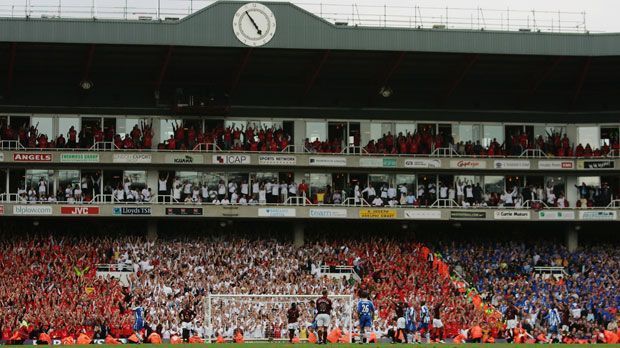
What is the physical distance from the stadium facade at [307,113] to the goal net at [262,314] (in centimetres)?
1180

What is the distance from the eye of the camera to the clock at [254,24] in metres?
52.1

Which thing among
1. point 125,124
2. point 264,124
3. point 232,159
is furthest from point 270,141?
point 125,124

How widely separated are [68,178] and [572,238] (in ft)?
88.1

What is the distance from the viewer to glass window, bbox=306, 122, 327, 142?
190 ft

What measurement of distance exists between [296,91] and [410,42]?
7390mm

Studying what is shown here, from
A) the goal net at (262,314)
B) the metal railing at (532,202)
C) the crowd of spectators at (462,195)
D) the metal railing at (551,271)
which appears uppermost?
the crowd of spectators at (462,195)

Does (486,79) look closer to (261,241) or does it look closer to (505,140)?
(505,140)

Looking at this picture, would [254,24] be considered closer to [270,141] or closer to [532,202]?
[270,141]

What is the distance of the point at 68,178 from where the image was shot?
55.2 meters

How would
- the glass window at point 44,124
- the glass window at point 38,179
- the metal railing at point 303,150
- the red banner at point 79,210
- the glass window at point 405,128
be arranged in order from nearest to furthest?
the red banner at point 79,210
the metal railing at point 303,150
the glass window at point 38,179
the glass window at point 44,124
the glass window at point 405,128

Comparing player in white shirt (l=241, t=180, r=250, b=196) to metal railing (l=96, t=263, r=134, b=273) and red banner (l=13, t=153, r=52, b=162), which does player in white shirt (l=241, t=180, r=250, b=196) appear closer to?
metal railing (l=96, t=263, r=134, b=273)

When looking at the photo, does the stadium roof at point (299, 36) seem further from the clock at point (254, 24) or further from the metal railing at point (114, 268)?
the metal railing at point (114, 268)

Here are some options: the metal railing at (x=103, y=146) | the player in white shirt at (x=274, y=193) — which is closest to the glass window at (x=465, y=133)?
the player in white shirt at (x=274, y=193)

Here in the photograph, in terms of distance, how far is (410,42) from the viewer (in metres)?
53.3
